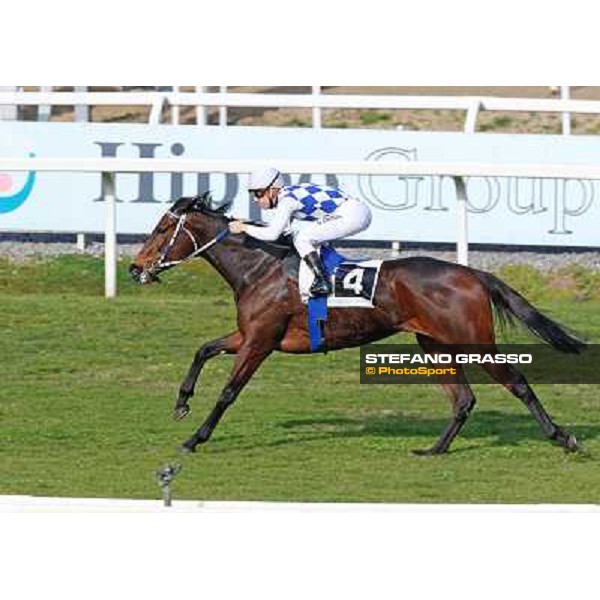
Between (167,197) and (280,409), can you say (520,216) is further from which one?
(280,409)

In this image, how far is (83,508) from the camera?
7008mm

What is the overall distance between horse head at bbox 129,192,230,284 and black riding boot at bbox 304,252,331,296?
22.4 inches

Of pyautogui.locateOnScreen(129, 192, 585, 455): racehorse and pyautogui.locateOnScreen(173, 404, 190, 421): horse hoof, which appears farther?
pyautogui.locateOnScreen(173, 404, 190, 421): horse hoof

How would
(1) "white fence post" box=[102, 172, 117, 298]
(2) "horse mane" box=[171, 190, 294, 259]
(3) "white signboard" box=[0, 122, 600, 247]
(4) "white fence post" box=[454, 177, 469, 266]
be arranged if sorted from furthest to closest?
1. (3) "white signboard" box=[0, 122, 600, 247]
2. (1) "white fence post" box=[102, 172, 117, 298]
3. (4) "white fence post" box=[454, 177, 469, 266]
4. (2) "horse mane" box=[171, 190, 294, 259]

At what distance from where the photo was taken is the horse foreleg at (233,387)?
1014 centimetres

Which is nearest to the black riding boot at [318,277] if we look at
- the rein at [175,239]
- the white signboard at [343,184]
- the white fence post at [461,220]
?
the rein at [175,239]

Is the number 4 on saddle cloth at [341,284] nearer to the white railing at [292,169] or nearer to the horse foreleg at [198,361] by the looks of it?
the horse foreleg at [198,361]

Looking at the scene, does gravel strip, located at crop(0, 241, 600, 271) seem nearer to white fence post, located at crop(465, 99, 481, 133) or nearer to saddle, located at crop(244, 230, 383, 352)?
white fence post, located at crop(465, 99, 481, 133)

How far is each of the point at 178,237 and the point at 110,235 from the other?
148 inches

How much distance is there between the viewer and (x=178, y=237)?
10469 mm

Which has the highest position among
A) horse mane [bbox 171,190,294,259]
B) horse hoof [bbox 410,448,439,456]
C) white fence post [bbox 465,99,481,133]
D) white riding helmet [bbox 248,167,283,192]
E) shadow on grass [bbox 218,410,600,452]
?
white fence post [bbox 465,99,481,133]

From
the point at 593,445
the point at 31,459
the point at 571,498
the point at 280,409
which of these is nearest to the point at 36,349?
the point at 280,409

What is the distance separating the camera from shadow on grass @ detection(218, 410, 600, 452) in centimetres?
1070

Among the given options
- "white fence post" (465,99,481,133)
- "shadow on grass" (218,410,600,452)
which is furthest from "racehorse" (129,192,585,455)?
"white fence post" (465,99,481,133)
